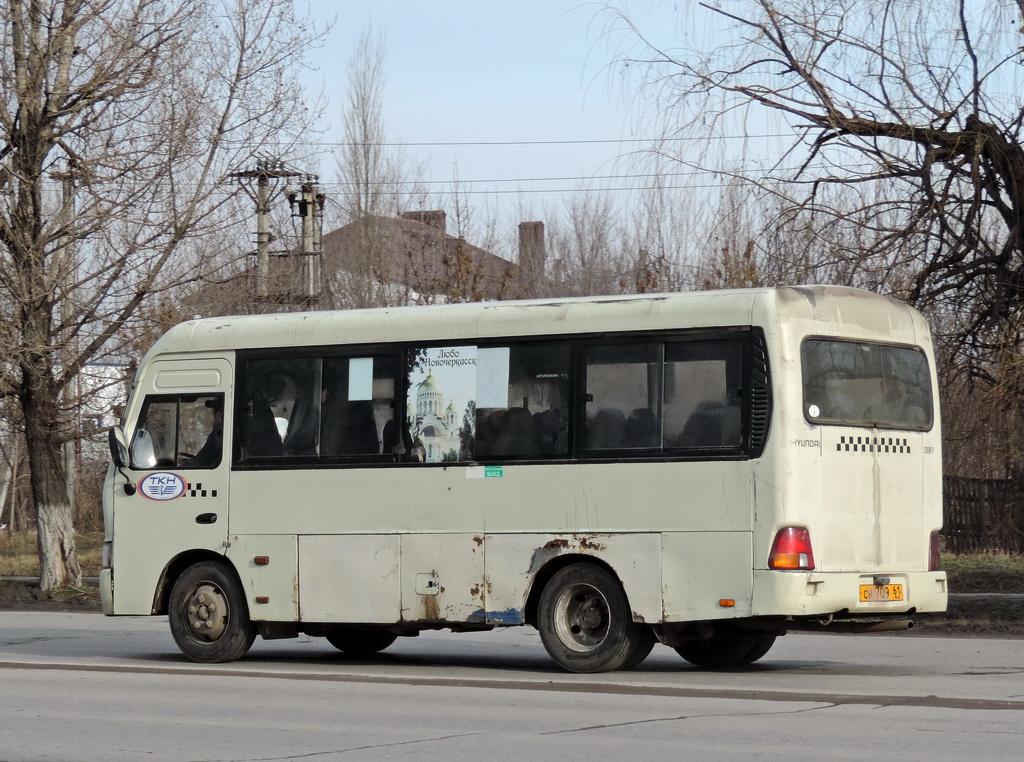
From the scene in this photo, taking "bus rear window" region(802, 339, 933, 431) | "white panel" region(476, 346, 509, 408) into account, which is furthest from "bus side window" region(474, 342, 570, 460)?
"bus rear window" region(802, 339, 933, 431)

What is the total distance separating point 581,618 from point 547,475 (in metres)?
1.14

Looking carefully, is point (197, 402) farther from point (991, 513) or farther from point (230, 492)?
point (991, 513)

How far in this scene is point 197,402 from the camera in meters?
14.1

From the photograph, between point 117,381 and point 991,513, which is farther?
point 991,513

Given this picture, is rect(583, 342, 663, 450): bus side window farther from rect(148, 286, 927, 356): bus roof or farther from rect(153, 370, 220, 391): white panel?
rect(153, 370, 220, 391): white panel

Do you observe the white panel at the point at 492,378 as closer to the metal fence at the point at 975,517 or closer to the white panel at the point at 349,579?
the white panel at the point at 349,579

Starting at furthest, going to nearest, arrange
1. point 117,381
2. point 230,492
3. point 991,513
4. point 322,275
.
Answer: point 322,275 → point 991,513 → point 117,381 → point 230,492

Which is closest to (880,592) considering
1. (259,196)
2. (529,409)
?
(529,409)

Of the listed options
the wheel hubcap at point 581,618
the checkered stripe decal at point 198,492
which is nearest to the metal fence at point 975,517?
the wheel hubcap at point 581,618

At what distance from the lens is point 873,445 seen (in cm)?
1184

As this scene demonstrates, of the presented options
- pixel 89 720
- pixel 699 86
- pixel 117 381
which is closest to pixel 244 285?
pixel 117 381

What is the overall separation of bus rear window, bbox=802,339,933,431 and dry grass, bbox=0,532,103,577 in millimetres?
18662

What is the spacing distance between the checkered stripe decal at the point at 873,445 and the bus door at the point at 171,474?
5.45 meters

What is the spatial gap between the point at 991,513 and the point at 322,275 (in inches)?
668
